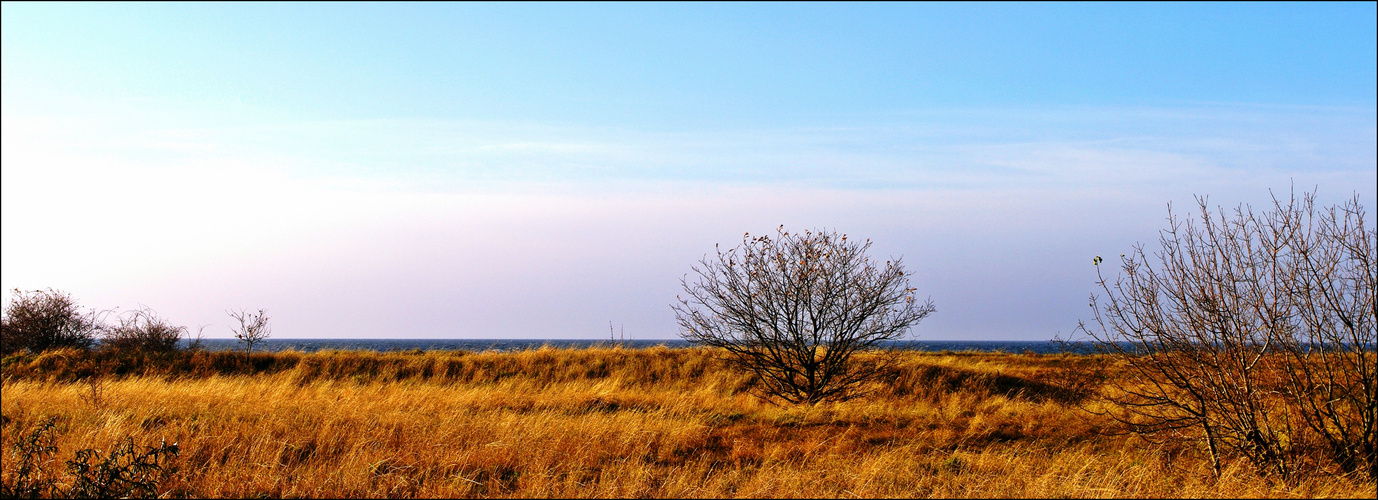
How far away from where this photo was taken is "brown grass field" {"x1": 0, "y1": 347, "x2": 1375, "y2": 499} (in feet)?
26.6

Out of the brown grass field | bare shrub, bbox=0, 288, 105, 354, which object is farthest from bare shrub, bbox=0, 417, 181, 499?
bare shrub, bbox=0, 288, 105, 354

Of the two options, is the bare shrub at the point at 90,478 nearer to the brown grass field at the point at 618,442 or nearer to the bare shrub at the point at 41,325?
the brown grass field at the point at 618,442

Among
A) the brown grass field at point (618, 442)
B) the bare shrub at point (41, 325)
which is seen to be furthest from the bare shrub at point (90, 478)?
the bare shrub at point (41, 325)

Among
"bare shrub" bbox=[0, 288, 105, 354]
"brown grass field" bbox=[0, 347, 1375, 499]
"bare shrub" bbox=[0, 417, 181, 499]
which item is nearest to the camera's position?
"bare shrub" bbox=[0, 417, 181, 499]

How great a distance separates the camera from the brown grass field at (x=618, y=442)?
809 cm

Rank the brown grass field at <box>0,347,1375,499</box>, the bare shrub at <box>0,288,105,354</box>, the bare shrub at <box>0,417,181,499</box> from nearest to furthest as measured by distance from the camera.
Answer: the bare shrub at <box>0,417,181,499</box>, the brown grass field at <box>0,347,1375,499</box>, the bare shrub at <box>0,288,105,354</box>

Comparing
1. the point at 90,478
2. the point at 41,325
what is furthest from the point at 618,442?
the point at 41,325

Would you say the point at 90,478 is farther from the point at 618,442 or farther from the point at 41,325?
the point at 41,325

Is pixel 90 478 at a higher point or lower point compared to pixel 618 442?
higher

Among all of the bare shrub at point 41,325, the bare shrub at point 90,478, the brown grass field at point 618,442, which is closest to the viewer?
the bare shrub at point 90,478

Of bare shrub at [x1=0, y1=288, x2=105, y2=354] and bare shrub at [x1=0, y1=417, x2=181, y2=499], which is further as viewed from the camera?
bare shrub at [x1=0, y1=288, x2=105, y2=354]

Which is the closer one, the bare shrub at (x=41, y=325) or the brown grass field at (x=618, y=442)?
the brown grass field at (x=618, y=442)

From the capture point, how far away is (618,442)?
988 cm

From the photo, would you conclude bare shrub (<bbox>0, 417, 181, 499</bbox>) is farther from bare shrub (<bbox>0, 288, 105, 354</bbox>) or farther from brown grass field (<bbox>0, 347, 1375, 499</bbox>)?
bare shrub (<bbox>0, 288, 105, 354</bbox>)
